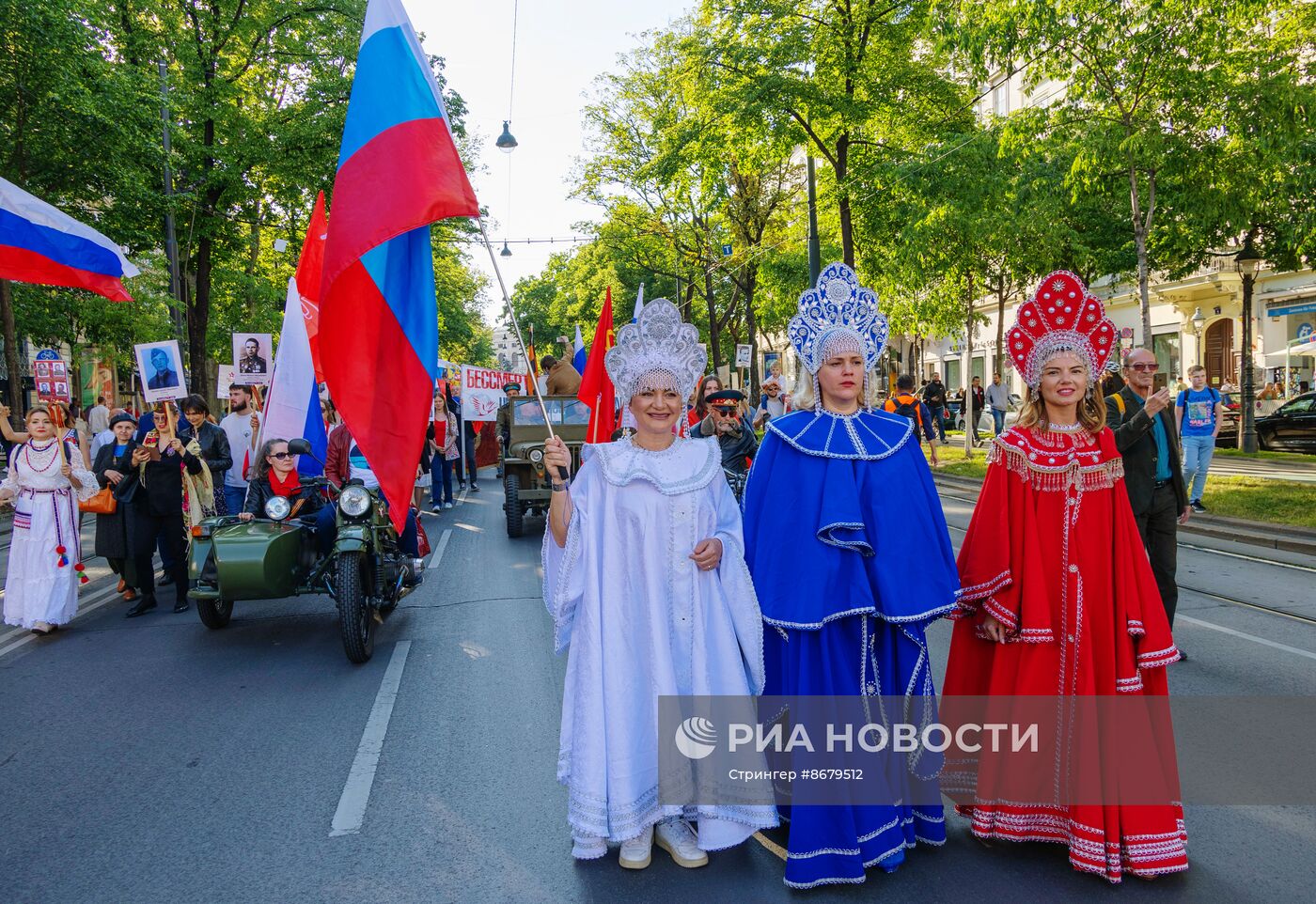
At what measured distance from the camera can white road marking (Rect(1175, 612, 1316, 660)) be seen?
20.6 feet

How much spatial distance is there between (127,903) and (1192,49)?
576 inches

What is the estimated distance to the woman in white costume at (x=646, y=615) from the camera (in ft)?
11.5

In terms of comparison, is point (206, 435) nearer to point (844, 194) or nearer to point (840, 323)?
point (840, 323)

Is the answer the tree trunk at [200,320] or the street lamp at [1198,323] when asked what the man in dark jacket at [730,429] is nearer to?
the tree trunk at [200,320]

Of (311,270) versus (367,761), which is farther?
(311,270)

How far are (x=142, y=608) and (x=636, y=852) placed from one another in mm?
6756

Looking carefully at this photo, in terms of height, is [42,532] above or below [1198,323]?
below

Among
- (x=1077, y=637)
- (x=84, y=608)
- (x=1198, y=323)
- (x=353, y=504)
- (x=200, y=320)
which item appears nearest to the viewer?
(x=1077, y=637)

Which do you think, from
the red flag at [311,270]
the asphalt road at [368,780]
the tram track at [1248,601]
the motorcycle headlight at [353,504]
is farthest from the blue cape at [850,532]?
the red flag at [311,270]

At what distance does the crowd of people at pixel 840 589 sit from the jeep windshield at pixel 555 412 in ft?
32.0

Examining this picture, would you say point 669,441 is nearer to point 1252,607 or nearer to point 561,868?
point 561,868

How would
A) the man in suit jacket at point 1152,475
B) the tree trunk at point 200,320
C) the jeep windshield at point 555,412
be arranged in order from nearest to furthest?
the man in suit jacket at point 1152,475 < the jeep windshield at point 555,412 < the tree trunk at point 200,320

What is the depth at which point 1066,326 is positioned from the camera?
3.77 metres

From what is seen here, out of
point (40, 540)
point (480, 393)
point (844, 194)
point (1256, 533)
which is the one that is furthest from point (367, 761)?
point (844, 194)
